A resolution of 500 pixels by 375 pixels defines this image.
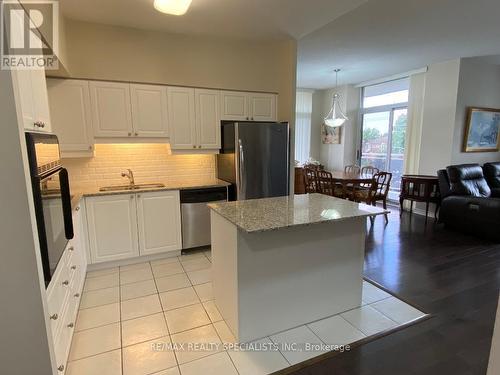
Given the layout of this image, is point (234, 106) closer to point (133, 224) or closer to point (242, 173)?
point (242, 173)

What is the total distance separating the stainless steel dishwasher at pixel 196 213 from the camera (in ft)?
11.3

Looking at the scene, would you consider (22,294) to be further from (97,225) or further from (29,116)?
(97,225)

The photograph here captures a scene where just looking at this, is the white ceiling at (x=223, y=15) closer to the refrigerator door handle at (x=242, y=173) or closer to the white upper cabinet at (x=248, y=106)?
the white upper cabinet at (x=248, y=106)

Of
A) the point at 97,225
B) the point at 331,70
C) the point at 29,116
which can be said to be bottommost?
the point at 97,225

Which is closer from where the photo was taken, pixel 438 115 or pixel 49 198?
pixel 49 198

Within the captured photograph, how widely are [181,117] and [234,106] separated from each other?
0.72m

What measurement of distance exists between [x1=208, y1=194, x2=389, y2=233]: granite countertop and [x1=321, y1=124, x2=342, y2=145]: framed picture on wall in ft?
16.7

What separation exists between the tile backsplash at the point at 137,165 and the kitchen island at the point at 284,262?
5.72ft

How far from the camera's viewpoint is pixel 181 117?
3471 mm

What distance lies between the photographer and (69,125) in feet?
9.83

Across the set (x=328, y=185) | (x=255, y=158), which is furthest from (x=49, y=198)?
(x=328, y=185)

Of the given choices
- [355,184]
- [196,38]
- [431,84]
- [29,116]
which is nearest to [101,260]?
[29,116]

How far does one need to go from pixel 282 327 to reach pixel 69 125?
2.92 m

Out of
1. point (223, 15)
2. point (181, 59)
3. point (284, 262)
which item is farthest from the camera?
point (181, 59)
